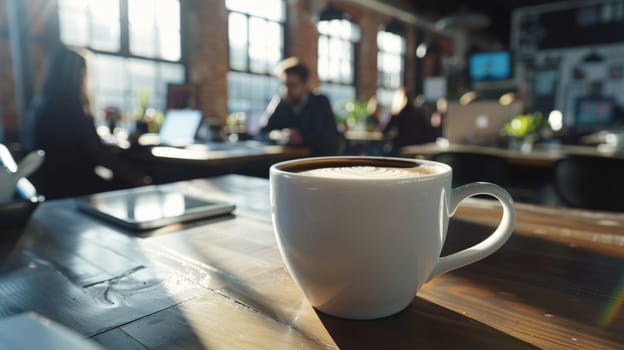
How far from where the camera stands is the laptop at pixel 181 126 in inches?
137

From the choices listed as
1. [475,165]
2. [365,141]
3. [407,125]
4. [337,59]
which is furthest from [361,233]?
[337,59]

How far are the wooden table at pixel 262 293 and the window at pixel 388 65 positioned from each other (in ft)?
35.5

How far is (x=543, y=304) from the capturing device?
0.42 m

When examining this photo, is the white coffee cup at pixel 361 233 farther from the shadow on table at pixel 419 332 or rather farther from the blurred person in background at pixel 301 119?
the blurred person in background at pixel 301 119

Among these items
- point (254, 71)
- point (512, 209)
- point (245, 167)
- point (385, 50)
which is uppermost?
point (385, 50)

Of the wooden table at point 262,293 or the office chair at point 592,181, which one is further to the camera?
the office chair at point 592,181

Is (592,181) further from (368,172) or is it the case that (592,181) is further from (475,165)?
(368,172)

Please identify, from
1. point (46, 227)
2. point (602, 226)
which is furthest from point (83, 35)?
point (602, 226)

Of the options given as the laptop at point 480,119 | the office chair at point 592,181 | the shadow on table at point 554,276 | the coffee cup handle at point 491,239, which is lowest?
the office chair at point 592,181

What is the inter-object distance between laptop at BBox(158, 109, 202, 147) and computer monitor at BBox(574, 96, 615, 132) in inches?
231

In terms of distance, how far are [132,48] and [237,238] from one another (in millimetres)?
6502

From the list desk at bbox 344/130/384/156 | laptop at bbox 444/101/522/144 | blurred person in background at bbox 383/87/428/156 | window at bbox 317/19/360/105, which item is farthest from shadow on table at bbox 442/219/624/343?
window at bbox 317/19/360/105

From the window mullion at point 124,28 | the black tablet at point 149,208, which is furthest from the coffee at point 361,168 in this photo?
the window mullion at point 124,28

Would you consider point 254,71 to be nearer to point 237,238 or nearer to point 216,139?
point 216,139
